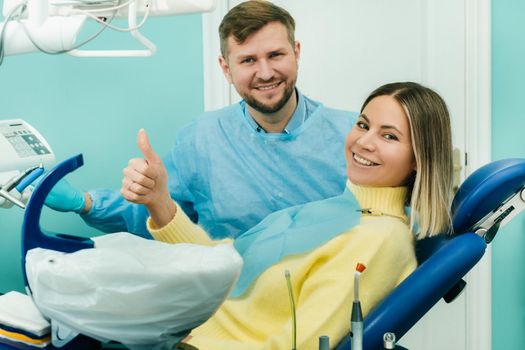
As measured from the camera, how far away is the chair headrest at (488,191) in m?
1.40

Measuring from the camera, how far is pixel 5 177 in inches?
75.7

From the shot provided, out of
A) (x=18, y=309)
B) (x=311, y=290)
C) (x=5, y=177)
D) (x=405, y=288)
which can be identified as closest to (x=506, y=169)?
(x=405, y=288)

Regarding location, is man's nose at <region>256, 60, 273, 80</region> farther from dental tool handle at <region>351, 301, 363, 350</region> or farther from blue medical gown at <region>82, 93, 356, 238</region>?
dental tool handle at <region>351, 301, 363, 350</region>

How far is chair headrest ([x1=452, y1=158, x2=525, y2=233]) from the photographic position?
1.40 metres

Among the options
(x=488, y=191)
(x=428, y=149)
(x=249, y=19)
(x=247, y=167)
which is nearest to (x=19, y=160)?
(x=247, y=167)

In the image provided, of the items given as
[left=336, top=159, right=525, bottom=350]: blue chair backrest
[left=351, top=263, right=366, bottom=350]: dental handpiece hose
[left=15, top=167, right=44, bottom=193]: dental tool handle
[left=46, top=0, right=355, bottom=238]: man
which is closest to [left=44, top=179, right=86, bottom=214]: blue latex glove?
[left=46, top=0, right=355, bottom=238]: man

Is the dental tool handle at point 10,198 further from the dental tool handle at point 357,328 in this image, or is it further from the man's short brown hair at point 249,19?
the dental tool handle at point 357,328

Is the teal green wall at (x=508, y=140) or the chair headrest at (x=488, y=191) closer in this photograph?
the chair headrest at (x=488, y=191)

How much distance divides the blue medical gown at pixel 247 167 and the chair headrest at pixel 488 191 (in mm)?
596

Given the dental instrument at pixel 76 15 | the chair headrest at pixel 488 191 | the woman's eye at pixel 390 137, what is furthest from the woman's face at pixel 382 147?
the dental instrument at pixel 76 15

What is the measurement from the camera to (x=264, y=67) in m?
2.01

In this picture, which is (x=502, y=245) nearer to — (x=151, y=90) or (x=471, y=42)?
(x=471, y=42)

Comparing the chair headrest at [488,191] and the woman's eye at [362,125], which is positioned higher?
the woman's eye at [362,125]

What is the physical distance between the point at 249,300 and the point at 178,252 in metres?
0.43
